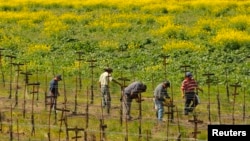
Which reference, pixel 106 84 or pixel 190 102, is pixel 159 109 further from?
pixel 106 84

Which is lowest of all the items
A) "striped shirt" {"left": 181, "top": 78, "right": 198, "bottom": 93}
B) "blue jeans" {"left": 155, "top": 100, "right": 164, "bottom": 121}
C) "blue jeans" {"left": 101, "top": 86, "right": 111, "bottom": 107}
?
"blue jeans" {"left": 155, "top": 100, "right": 164, "bottom": 121}

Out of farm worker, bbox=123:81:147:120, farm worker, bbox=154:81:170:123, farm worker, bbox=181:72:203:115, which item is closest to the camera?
farm worker, bbox=154:81:170:123

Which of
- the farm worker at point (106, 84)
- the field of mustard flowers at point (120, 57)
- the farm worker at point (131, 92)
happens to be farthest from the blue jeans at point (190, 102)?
the farm worker at point (106, 84)

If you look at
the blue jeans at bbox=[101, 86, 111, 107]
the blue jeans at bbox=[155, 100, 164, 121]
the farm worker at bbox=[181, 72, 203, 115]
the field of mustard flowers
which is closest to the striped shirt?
the farm worker at bbox=[181, 72, 203, 115]

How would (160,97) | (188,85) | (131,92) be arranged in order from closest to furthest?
1. (160,97)
2. (131,92)
3. (188,85)

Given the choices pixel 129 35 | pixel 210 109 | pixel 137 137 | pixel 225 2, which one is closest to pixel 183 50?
pixel 129 35

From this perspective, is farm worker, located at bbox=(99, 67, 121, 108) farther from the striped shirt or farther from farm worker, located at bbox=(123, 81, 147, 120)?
the striped shirt

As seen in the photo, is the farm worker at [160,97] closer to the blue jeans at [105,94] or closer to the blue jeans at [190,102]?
the blue jeans at [190,102]

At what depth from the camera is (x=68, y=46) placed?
70.2 feet

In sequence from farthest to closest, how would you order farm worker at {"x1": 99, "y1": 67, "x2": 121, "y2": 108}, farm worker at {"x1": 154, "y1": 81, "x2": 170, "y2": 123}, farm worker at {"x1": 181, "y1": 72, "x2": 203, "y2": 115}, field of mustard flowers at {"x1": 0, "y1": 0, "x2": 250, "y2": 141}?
farm worker at {"x1": 99, "y1": 67, "x2": 121, "y2": 108}
farm worker at {"x1": 181, "y1": 72, "x2": 203, "y2": 115}
field of mustard flowers at {"x1": 0, "y1": 0, "x2": 250, "y2": 141}
farm worker at {"x1": 154, "y1": 81, "x2": 170, "y2": 123}

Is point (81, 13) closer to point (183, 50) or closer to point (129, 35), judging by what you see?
point (129, 35)

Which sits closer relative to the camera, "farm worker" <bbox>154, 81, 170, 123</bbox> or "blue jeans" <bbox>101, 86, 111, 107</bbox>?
"farm worker" <bbox>154, 81, 170, 123</bbox>

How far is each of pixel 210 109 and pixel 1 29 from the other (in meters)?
12.8

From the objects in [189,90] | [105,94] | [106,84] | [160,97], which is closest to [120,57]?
[105,94]
